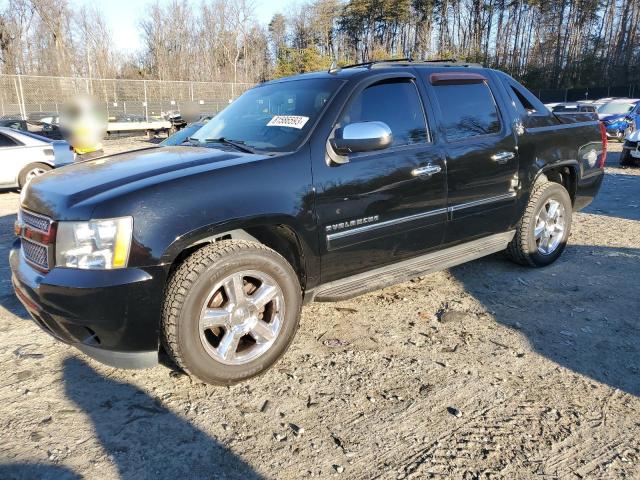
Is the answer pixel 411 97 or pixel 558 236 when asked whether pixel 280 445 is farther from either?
pixel 558 236

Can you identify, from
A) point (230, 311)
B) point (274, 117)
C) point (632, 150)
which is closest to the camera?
point (230, 311)

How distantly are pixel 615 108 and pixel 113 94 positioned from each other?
22484mm

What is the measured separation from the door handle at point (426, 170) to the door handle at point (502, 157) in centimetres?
70

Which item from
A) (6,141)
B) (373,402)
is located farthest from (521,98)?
(6,141)

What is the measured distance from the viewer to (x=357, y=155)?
330 cm

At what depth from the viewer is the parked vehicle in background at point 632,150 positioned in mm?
11617

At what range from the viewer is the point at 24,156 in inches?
375

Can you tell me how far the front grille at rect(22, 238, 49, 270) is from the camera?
269 cm

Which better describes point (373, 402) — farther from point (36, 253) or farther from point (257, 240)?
point (36, 253)

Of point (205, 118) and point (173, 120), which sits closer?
point (205, 118)

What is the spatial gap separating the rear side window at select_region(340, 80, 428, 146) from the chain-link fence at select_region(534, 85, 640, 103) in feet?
143

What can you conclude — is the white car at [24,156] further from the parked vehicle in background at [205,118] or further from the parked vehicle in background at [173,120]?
the parked vehicle in background at [173,120]

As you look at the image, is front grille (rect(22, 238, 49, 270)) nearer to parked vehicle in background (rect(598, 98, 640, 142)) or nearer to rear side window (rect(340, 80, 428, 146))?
rear side window (rect(340, 80, 428, 146))

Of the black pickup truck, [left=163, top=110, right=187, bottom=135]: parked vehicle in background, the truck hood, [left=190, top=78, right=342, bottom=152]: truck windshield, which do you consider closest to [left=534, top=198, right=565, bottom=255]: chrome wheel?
the black pickup truck
